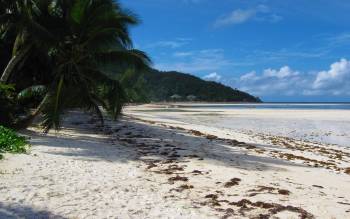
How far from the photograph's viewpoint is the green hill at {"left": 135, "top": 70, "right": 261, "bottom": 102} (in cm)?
14188

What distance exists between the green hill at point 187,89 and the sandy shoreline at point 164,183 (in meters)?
123

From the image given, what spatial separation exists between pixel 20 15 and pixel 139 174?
25.7ft

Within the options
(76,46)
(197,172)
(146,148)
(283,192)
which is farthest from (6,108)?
(283,192)

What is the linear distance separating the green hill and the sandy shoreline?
122649 mm

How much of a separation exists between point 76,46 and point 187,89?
139m

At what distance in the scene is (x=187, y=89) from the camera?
15338cm

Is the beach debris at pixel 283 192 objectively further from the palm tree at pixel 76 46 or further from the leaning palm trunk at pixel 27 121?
the leaning palm trunk at pixel 27 121

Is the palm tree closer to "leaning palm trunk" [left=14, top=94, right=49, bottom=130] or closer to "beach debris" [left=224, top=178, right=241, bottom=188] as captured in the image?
"leaning palm trunk" [left=14, top=94, right=49, bottom=130]

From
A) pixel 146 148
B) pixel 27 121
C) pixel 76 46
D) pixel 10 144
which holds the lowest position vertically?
pixel 146 148

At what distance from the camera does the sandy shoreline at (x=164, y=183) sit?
6.74m

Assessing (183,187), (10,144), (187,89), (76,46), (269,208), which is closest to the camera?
(269,208)

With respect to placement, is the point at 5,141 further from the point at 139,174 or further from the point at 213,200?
the point at 213,200

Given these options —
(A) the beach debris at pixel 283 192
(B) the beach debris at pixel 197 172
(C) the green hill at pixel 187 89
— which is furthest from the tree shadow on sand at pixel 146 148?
(C) the green hill at pixel 187 89

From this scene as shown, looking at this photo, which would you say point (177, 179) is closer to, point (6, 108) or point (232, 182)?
point (232, 182)
